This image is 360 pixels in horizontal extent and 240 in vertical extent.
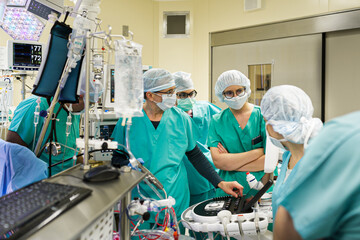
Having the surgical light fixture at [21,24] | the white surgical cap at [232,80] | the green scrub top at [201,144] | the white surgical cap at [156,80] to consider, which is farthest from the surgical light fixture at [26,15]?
the green scrub top at [201,144]

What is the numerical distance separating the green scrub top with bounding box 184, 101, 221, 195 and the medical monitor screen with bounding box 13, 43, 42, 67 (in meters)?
1.36

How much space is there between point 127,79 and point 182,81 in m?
1.56

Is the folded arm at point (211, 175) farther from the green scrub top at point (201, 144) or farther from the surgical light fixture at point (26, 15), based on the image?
the surgical light fixture at point (26, 15)

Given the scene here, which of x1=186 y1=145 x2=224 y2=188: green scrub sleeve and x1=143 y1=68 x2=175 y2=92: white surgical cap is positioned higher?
x1=143 y1=68 x2=175 y2=92: white surgical cap

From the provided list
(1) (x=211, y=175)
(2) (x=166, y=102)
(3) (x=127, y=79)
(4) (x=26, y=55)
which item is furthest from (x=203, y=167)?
(4) (x=26, y=55)

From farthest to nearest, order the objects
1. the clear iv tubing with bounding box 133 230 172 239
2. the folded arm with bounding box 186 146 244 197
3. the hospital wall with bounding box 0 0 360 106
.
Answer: the hospital wall with bounding box 0 0 360 106 → the folded arm with bounding box 186 146 244 197 → the clear iv tubing with bounding box 133 230 172 239

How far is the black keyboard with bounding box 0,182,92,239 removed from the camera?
0.70 meters

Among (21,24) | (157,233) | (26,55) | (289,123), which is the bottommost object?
(157,233)

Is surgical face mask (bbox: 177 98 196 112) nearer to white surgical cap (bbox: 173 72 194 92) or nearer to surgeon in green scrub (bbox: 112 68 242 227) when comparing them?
white surgical cap (bbox: 173 72 194 92)

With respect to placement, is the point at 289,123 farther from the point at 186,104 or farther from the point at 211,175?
the point at 186,104

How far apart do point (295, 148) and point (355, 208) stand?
2.46 feet

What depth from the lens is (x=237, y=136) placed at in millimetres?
1972

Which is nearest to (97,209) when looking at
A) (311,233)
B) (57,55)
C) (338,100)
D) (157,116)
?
(311,233)

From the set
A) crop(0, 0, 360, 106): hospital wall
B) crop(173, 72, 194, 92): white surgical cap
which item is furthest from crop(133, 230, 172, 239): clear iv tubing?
crop(0, 0, 360, 106): hospital wall
